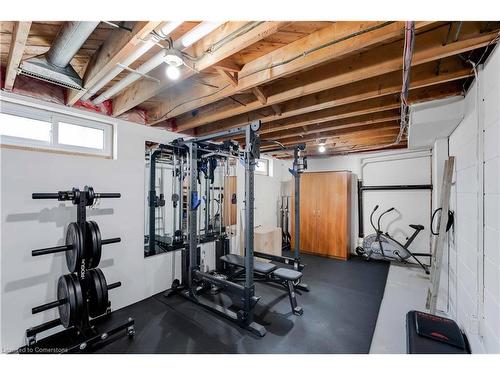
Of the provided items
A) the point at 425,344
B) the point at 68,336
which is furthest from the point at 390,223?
the point at 68,336

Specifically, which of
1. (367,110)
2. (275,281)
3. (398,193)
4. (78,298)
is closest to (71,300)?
(78,298)

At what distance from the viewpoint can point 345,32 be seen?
142 cm

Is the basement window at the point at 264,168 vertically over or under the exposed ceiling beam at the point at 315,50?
under

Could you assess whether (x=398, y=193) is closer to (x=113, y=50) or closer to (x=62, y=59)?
(x=113, y=50)

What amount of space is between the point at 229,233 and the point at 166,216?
53.7 inches

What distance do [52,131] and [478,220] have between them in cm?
420

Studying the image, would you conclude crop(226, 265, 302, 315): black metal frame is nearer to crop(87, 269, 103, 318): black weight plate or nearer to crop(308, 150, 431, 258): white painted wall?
crop(87, 269, 103, 318): black weight plate

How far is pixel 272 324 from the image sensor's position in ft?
8.27

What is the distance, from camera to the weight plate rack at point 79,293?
78.7 inches

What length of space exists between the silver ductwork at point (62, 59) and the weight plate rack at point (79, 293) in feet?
3.37

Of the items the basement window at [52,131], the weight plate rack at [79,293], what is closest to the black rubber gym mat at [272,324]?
the weight plate rack at [79,293]

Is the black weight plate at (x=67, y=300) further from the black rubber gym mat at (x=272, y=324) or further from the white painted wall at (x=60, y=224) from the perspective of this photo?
the black rubber gym mat at (x=272, y=324)

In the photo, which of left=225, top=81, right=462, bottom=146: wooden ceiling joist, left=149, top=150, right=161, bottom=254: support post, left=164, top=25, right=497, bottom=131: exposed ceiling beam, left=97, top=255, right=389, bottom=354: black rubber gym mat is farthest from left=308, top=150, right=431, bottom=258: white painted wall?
left=149, top=150, right=161, bottom=254: support post

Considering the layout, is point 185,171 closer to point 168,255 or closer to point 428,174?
point 168,255
